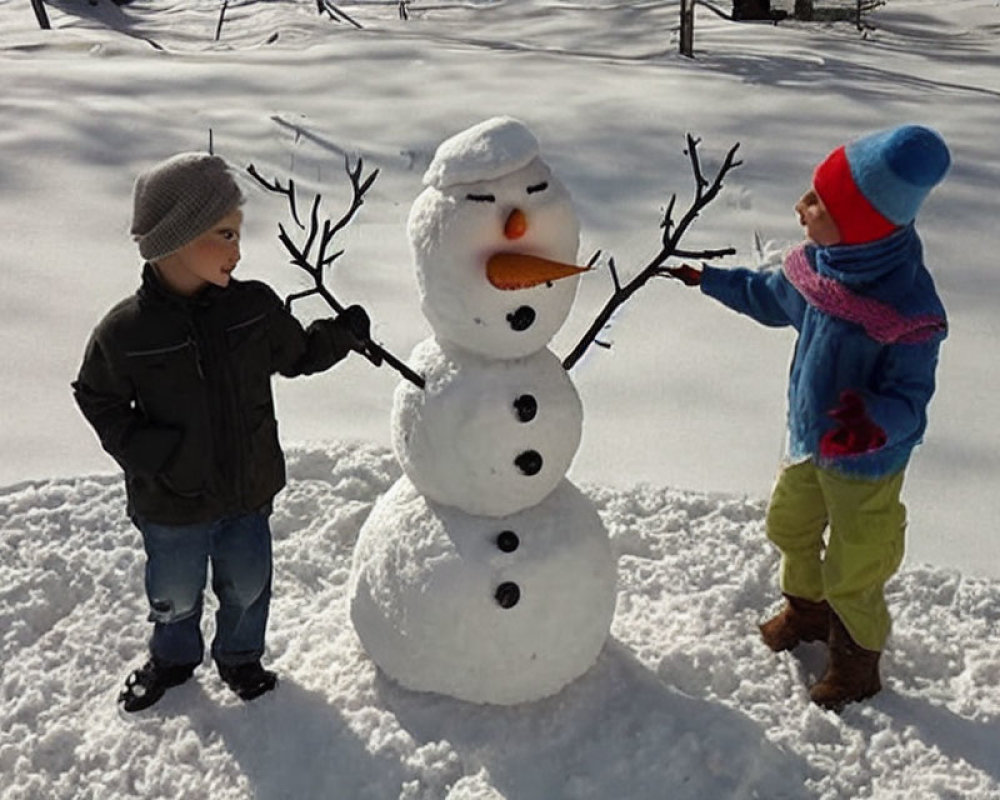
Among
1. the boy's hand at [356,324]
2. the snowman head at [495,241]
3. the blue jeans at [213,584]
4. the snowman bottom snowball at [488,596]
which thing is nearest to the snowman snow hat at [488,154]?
the snowman head at [495,241]

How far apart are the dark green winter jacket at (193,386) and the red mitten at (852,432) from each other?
0.93 m

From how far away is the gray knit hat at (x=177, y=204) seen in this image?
6.75ft

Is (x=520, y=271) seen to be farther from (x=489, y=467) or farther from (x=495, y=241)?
(x=489, y=467)

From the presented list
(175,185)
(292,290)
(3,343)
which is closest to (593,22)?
(292,290)

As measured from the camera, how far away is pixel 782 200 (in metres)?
5.39

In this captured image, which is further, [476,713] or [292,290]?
[292,290]

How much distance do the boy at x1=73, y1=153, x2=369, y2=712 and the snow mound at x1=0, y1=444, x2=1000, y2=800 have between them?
32 centimetres

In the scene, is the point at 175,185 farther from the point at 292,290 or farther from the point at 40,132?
the point at 40,132

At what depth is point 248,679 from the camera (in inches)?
99.0

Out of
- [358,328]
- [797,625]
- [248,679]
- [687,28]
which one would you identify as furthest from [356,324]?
[687,28]

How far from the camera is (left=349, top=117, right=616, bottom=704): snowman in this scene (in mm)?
2113

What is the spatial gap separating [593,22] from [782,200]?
281 inches

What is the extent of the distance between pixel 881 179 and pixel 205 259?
1.22m

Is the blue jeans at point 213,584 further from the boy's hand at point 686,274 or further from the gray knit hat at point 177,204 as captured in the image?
the boy's hand at point 686,274
